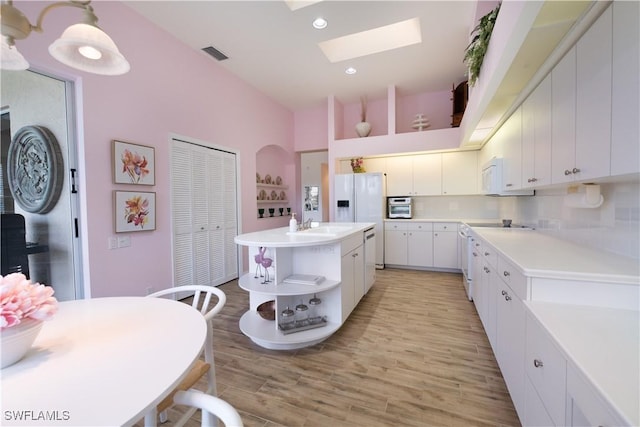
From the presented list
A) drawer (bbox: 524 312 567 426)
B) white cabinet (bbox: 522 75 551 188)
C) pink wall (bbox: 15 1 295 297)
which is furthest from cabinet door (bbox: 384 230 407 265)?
drawer (bbox: 524 312 567 426)

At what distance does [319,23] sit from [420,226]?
352 cm

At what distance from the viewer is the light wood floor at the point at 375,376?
161cm

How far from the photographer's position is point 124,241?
9.27 feet

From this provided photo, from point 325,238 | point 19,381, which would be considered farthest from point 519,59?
point 19,381

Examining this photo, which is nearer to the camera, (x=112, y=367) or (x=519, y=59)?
(x=112, y=367)

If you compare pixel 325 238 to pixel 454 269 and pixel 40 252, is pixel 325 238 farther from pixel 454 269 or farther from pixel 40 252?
pixel 454 269

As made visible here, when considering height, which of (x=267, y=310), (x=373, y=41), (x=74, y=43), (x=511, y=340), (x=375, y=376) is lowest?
(x=375, y=376)

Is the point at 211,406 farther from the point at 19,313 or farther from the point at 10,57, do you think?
the point at 10,57

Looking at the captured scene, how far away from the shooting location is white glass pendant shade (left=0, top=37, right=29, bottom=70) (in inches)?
44.4

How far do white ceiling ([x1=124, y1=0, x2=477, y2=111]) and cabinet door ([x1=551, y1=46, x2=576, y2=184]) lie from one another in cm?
179

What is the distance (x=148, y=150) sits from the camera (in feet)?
10.0

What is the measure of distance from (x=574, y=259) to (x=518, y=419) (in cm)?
100

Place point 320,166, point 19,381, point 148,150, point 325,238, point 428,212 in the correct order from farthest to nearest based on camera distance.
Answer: point 320,166 → point 428,212 → point 148,150 → point 325,238 → point 19,381

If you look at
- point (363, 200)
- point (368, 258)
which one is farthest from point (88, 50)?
point (363, 200)
